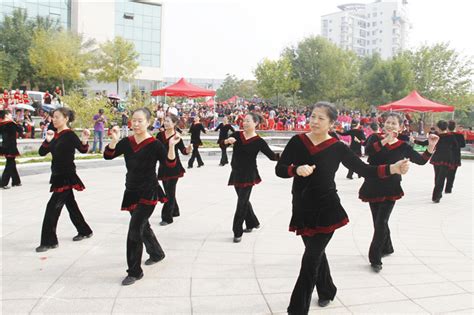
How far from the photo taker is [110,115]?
72.0ft

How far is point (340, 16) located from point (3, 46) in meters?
94.4

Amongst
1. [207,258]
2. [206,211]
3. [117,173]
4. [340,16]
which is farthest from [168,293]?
[340,16]

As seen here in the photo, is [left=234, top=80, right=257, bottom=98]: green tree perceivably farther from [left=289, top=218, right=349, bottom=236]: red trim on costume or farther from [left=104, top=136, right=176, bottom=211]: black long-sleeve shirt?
[left=289, top=218, right=349, bottom=236]: red trim on costume

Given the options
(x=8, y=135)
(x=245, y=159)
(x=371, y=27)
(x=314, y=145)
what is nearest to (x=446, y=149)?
(x=245, y=159)

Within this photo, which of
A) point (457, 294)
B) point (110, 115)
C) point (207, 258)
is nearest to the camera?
point (457, 294)

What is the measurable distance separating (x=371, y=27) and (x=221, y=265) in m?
127

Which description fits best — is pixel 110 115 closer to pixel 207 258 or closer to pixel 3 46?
pixel 207 258

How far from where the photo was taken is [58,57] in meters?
37.6

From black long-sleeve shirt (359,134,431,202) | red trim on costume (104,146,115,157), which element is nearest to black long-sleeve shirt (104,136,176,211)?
red trim on costume (104,146,115,157)

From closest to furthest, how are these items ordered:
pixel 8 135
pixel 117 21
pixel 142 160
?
pixel 142 160 → pixel 8 135 → pixel 117 21

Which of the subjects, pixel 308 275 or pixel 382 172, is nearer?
pixel 308 275

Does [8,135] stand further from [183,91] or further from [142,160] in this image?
[183,91]

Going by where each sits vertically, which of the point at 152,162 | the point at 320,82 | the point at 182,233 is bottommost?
the point at 182,233

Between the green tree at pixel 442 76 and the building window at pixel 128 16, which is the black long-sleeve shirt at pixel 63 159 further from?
the building window at pixel 128 16
